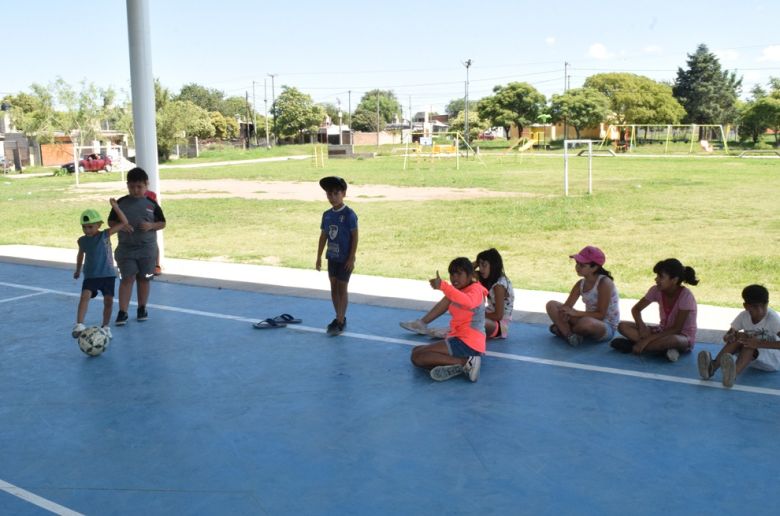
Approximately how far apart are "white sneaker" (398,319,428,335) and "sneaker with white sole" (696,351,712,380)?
2.43 meters

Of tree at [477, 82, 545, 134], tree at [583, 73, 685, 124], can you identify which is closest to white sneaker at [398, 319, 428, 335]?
tree at [583, 73, 685, 124]

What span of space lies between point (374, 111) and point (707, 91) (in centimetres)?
6890

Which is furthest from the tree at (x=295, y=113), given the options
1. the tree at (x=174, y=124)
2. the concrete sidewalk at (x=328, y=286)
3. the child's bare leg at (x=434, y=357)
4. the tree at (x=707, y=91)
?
the child's bare leg at (x=434, y=357)

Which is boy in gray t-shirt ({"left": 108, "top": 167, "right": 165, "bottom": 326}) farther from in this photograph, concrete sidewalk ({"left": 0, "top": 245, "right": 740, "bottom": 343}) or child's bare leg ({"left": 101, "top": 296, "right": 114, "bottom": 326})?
concrete sidewalk ({"left": 0, "top": 245, "right": 740, "bottom": 343})

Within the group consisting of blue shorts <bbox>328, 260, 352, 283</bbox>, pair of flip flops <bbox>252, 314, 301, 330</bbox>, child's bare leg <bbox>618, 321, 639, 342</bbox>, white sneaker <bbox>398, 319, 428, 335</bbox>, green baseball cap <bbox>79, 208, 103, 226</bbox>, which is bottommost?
pair of flip flops <bbox>252, 314, 301, 330</bbox>

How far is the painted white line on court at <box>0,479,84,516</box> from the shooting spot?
12.9 feet

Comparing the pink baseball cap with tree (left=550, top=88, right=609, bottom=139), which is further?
tree (left=550, top=88, right=609, bottom=139)

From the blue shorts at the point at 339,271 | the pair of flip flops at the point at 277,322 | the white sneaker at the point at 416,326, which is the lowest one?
the pair of flip flops at the point at 277,322

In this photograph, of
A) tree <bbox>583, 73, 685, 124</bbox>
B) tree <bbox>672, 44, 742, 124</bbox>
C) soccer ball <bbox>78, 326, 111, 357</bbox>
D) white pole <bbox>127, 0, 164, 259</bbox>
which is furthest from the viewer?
tree <bbox>672, 44, 742, 124</bbox>

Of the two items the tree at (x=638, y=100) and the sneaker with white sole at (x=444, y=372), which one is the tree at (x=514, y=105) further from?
the sneaker with white sole at (x=444, y=372)

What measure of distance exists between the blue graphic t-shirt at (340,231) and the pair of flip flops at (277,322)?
102 cm

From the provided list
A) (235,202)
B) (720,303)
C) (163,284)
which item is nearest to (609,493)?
(720,303)

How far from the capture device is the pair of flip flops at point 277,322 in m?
7.82

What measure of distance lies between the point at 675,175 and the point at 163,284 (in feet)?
89.5
